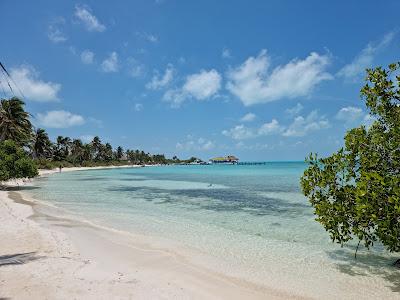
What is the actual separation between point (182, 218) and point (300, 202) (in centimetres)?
1327

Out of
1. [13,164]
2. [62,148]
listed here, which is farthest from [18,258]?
[62,148]

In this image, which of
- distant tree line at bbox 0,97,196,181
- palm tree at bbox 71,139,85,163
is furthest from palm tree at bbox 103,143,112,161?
palm tree at bbox 71,139,85,163

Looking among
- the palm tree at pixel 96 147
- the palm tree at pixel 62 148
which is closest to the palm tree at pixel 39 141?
the palm tree at pixel 62 148

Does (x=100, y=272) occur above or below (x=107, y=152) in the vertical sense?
below

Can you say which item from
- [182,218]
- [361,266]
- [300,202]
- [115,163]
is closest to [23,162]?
[182,218]

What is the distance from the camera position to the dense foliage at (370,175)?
8.51 metres

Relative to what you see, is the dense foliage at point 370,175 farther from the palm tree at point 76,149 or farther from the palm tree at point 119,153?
the palm tree at point 119,153

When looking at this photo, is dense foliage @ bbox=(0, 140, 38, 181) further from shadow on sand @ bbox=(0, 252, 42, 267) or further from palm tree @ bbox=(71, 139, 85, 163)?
palm tree @ bbox=(71, 139, 85, 163)

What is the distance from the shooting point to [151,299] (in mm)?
7648

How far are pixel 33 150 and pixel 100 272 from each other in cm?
9245

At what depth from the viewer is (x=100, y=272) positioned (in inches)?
368

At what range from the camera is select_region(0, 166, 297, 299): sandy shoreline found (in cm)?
784

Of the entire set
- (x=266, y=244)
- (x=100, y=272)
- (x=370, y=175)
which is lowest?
(x=266, y=244)

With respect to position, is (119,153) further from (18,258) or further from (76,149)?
(18,258)
